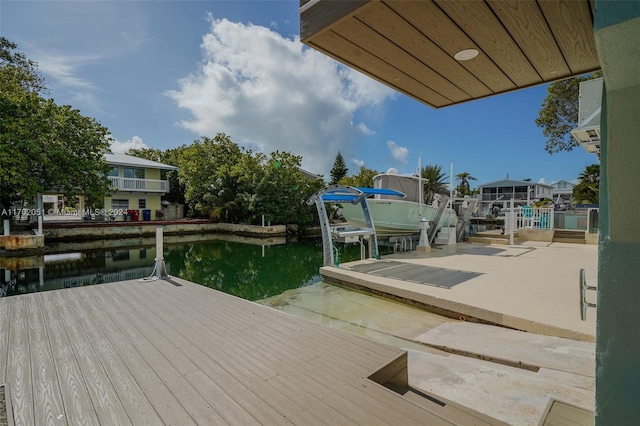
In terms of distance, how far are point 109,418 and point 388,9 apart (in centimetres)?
267

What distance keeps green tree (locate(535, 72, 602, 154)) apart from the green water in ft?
46.1

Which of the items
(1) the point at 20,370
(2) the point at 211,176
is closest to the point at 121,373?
(1) the point at 20,370

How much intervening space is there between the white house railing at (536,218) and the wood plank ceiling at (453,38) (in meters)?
14.9

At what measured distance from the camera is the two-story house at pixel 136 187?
70.8ft

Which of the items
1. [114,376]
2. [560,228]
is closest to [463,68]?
[114,376]

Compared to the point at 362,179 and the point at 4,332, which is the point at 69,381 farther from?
the point at 362,179

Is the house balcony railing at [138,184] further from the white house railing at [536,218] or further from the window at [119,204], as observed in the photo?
the white house railing at [536,218]

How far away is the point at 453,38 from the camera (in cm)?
161

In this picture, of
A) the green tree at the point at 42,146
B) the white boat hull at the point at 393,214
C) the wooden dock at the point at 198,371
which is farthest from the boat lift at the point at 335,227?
the green tree at the point at 42,146

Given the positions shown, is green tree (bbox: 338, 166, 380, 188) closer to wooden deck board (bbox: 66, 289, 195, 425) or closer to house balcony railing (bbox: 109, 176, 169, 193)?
house balcony railing (bbox: 109, 176, 169, 193)

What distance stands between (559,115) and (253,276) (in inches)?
778

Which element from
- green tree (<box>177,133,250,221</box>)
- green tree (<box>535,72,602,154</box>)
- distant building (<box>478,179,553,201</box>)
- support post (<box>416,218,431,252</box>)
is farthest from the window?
distant building (<box>478,179,553,201</box>)

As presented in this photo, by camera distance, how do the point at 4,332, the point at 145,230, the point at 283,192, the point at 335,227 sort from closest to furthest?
the point at 4,332 < the point at 335,227 < the point at 145,230 < the point at 283,192

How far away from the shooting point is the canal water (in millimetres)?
5454
